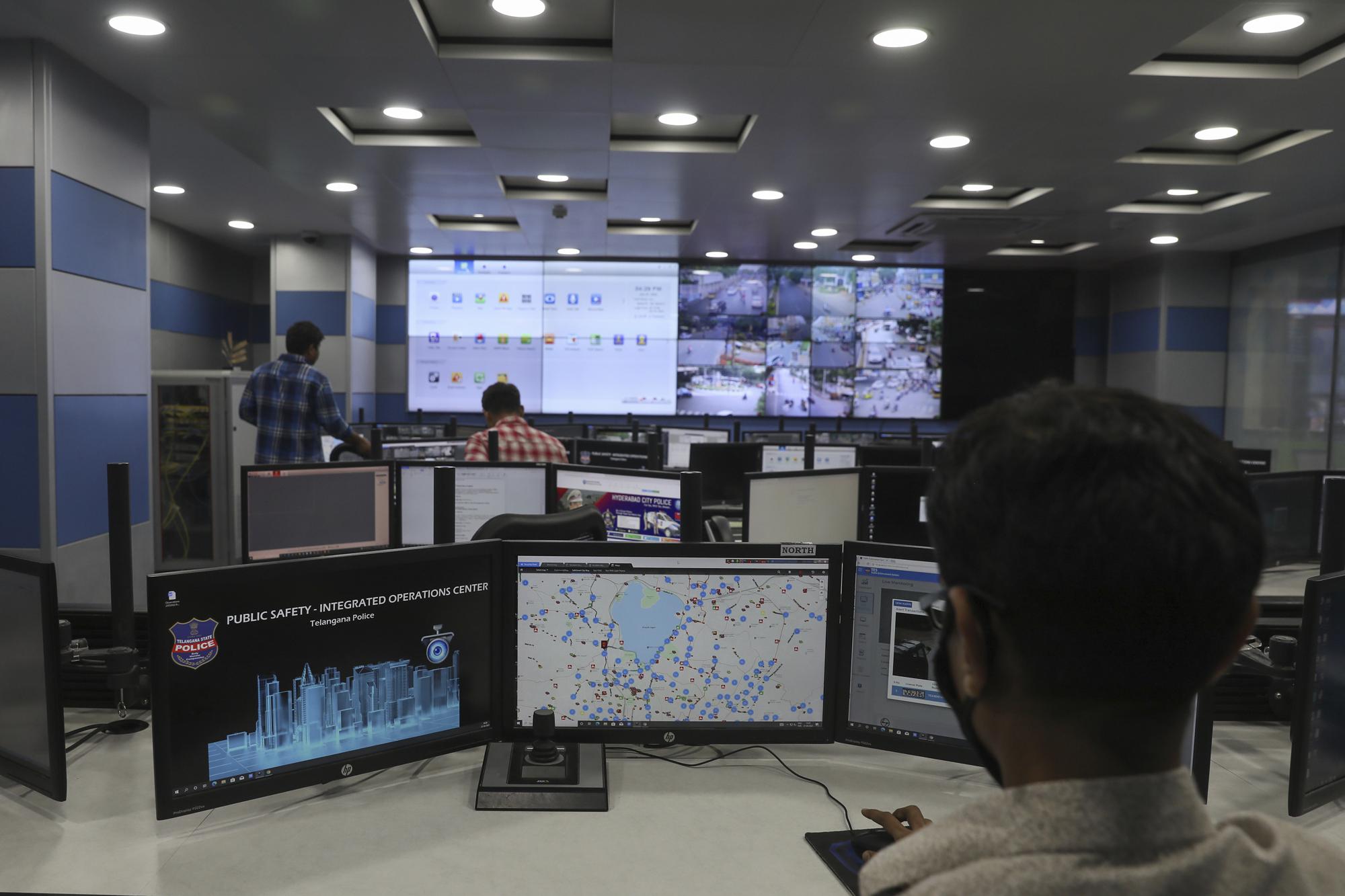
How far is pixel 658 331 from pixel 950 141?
4610 millimetres

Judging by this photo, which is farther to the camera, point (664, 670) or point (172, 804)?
point (664, 670)

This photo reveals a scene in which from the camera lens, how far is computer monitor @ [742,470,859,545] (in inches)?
122

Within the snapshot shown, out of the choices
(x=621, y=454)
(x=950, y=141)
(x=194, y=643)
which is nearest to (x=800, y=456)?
(x=621, y=454)

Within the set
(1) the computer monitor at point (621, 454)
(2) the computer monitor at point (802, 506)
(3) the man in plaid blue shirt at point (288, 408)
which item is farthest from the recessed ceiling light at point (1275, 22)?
(3) the man in plaid blue shirt at point (288, 408)

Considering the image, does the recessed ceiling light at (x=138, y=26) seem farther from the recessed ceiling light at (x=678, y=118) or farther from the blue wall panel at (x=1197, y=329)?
the blue wall panel at (x=1197, y=329)

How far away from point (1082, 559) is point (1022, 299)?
930cm

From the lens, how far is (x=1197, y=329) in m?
8.33

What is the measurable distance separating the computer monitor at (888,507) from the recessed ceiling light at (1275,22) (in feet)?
6.58

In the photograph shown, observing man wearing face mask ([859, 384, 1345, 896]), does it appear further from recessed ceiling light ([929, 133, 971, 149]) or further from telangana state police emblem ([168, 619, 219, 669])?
recessed ceiling light ([929, 133, 971, 149])

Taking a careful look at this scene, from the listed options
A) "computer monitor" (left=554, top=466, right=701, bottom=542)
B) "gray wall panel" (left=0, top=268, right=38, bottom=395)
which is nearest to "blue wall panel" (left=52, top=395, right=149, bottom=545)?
"gray wall panel" (left=0, top=268, right=38, bottom=395)

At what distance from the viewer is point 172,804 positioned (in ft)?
4.48

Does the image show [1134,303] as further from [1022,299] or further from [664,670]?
[664,670]

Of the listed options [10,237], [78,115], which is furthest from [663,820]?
[78,115]

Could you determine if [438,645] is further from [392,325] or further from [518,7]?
[392,325]
